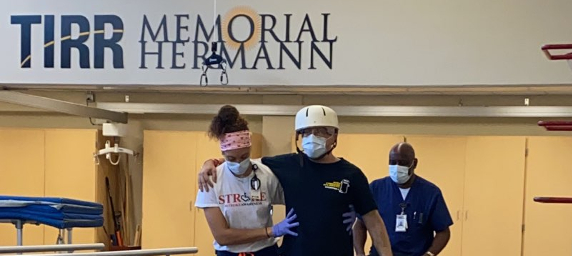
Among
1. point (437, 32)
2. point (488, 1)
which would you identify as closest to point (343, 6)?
point (437, 32)

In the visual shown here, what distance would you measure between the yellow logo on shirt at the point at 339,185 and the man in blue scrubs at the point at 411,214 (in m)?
1.07

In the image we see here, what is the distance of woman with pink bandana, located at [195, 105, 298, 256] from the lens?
289 centimetres

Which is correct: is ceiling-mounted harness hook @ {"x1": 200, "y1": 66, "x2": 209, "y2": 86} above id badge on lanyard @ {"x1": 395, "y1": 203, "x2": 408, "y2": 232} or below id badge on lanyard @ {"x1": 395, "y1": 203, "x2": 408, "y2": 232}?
above

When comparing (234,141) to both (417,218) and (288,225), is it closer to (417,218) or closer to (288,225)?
(288,225)

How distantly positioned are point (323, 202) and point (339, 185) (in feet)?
0.34

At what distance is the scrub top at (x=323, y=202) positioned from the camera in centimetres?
278

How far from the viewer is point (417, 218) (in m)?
3.78

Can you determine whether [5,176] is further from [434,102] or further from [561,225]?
[561,225]

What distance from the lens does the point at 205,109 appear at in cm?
800

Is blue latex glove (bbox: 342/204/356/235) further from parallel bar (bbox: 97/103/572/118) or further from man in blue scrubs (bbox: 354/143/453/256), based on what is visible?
parallel bar (bbox: 97/103/572/118)

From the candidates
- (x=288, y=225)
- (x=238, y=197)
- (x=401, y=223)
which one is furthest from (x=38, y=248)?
(x=401, y=223)

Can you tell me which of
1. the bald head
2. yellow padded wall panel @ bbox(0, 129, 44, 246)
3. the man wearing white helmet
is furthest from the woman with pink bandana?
yellow padded wall panel @ bbox(0, 129, 44, 246)

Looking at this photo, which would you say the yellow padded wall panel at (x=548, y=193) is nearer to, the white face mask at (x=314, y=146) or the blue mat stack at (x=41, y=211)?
the white face mask at (x=314, y=146)

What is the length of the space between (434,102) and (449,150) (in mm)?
783
